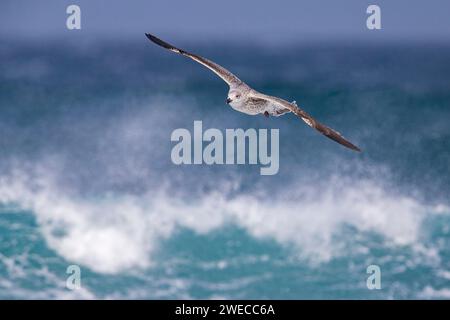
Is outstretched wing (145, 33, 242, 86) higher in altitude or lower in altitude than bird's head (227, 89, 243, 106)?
higher

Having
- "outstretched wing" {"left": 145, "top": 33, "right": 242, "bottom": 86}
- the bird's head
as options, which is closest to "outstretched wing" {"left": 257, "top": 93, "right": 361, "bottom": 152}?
the bird's head

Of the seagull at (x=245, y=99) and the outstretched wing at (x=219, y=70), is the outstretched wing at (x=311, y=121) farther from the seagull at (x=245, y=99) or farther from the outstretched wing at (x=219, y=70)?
the outstretched wing at (x=219, y=70)

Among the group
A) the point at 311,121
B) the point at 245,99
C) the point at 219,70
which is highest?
the point at 219,70

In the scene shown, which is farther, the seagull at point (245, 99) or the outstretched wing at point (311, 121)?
the seagull at point (245, 99)

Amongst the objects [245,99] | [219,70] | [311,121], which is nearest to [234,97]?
[245,99]

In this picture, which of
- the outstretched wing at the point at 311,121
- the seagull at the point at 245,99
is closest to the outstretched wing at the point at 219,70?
the seagull at the point at 245,99

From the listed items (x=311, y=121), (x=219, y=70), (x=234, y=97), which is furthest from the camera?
(x=219, y=70)

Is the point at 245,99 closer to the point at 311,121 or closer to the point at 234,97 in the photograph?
the point at 234,97

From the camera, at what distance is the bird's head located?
5809 mm

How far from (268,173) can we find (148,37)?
64.5 inches

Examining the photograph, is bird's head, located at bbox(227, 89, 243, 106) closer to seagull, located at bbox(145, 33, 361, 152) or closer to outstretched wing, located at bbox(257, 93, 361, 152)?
seagull, located at bbox(145, 33, 361, 152)

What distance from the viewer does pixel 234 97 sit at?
582cm

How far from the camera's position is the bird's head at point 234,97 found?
581cm
